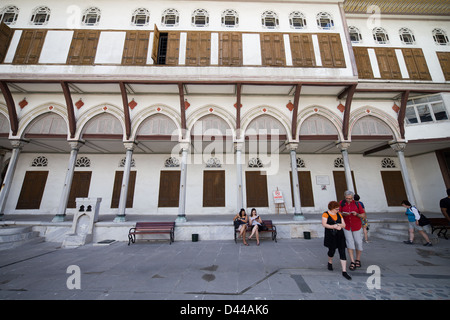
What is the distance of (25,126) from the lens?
340 inches

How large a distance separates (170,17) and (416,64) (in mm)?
13449

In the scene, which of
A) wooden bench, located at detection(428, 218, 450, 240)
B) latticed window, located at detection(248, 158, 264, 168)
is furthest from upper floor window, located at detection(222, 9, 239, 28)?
wooden bench, located at detection(428, 218, 450, 240)

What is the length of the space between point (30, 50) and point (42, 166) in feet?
22.0

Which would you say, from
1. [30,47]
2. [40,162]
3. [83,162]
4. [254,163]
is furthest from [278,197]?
[40,162]

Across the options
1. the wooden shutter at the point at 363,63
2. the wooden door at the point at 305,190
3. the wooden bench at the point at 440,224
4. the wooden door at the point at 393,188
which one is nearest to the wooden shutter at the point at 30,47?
the wooden door at the point at 305,190

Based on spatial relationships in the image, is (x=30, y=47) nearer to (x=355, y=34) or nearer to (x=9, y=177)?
(x=9, y=177)

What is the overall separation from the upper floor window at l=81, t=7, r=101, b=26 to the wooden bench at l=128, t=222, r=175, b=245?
10.5 m

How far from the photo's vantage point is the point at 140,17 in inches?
374

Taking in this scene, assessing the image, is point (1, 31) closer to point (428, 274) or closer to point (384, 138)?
point (428, 274)

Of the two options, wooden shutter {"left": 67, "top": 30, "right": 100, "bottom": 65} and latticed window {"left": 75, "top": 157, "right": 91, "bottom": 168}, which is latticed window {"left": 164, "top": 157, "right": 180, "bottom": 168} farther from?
wooden shutter {"left": 67, "top": 30, "right": 100, "bottom": 65}

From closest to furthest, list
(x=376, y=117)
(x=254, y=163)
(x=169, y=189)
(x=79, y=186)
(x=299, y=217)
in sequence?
(x=299, y=217) → (x=376, y=117) → (x=79, y=186) → (x=169, y=189) → (x=254, y=163)

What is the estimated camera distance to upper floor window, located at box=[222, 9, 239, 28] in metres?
9.43

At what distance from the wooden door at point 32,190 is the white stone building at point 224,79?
2373 millimetres
